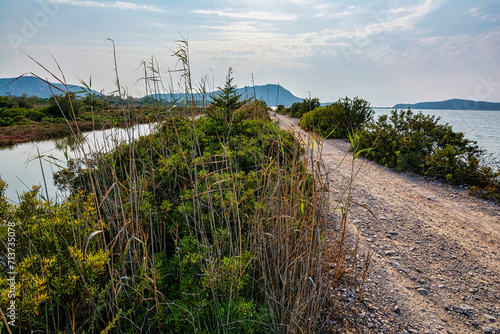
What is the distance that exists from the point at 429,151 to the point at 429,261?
218 inches

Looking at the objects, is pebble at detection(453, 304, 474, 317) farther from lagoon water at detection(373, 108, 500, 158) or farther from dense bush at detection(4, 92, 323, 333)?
lagoon water at detection(373, 108, 500, 158)

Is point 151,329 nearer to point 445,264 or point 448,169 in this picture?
point 445,264

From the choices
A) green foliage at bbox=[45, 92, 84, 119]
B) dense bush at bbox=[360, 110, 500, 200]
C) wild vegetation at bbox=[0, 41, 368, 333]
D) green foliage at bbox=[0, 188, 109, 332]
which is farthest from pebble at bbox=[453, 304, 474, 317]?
green foliage at bbox=[45, 92, 84, 119]

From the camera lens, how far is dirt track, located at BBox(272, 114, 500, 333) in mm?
2490

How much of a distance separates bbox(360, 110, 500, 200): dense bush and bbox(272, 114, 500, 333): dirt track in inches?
23.5

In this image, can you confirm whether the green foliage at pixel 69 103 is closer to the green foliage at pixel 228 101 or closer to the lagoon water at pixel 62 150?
the lagoon water at pixel 62 150

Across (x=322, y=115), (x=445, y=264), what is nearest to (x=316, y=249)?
(x=445, y=264)

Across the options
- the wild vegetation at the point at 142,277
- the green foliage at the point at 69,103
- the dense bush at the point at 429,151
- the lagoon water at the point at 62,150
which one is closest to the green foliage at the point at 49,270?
the wild vegetation at the point at 142,277

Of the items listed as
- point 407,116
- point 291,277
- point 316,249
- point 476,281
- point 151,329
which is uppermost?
point 407,116

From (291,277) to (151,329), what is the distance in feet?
3.88

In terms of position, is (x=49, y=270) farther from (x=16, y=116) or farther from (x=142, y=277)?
(x=16, y=116)

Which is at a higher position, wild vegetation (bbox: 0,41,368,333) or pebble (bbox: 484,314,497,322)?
wild vegetation (bbox: 0,41,368,333)

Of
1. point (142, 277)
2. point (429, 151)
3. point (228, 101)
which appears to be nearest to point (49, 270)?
point (142, 277)

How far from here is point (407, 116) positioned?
9.33 m
